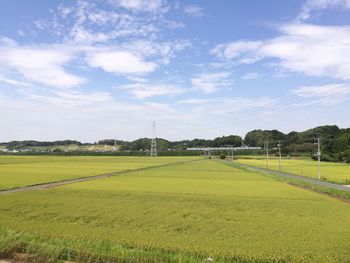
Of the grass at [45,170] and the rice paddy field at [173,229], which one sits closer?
the rice paddy field at [173,229]

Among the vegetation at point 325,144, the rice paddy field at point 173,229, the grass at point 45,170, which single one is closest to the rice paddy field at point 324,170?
the vegetation at point 325,144

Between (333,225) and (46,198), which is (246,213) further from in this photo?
(46,198)

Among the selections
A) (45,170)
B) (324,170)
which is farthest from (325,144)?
(45,170)

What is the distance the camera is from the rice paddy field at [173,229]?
36.3 ft

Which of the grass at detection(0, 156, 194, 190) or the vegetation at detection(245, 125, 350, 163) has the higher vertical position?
the vegetation at detection(245, 125, 350, 163)

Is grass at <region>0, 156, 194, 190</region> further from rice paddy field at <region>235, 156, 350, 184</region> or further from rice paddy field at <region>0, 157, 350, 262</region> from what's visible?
rice paddy field at <region>235, 156, 350, 184</region>

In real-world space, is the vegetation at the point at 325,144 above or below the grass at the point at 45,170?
above

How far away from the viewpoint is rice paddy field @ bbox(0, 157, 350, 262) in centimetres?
1105

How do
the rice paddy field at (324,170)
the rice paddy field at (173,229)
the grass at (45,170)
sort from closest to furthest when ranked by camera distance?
1. the rice paddy field at (173,229)
2. the grass at (45,170)
3. the rice paddy field at (324,170)

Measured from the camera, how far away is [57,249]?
10.9 m

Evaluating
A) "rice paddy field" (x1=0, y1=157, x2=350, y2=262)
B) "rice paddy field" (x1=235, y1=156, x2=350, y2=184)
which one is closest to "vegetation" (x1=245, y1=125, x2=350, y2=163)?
"rice paddy field" (x1=235, y1=156, x2=350, y2=184)

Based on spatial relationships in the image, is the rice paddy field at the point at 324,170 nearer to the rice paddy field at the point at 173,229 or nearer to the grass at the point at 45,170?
the rice paddy field at the point at 173,229

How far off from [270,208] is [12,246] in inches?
541

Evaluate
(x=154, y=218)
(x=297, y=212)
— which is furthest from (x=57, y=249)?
(x=297, y=212)
